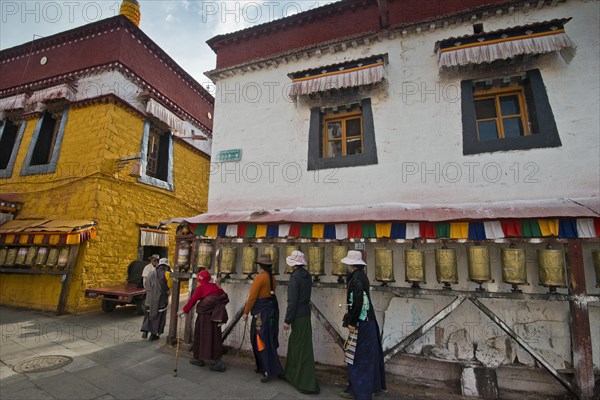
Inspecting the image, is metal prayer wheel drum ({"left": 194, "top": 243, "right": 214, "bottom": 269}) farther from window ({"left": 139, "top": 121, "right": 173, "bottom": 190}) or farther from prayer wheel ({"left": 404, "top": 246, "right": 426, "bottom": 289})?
window ({"left": 139, "top": 121, "right": 173, "bottom": 190})

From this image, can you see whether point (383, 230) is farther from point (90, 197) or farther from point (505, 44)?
point (90, 197)

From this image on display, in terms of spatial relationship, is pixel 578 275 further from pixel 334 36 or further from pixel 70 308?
pixel 70 308

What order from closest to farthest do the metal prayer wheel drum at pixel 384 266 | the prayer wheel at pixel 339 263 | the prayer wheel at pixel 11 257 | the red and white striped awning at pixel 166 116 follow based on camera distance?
the metal prayer wheel drum at pixel 384 266 < the prayer wheel at pixel 339 263 < the prayer wheel at pixel 11 257 < the red and white striped awning at pixel 166 116

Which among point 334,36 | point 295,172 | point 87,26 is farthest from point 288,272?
point 87,26

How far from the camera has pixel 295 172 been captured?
6.30 m

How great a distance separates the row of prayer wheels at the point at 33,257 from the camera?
28.4ft

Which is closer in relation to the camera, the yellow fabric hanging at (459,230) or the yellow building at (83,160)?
the yellow fabric hanging at (459,230)

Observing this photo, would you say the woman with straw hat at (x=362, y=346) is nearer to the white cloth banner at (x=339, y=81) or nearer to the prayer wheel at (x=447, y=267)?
the prayer wheel at (x=447, y=267)

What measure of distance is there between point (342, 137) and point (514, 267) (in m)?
3.72

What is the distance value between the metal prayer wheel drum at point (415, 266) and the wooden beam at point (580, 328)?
74.5 inches

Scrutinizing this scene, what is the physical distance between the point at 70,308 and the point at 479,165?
35.0ft

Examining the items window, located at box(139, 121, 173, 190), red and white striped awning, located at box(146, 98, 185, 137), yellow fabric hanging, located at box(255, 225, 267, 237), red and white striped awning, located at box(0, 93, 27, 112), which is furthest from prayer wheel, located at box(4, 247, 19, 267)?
yellow fabric hanging, located at box(255, 225, 267, 237)

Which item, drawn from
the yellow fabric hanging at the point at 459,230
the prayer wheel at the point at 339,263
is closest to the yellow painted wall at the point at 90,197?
the prayer wheel at the point at 339,263

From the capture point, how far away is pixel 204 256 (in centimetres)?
608
